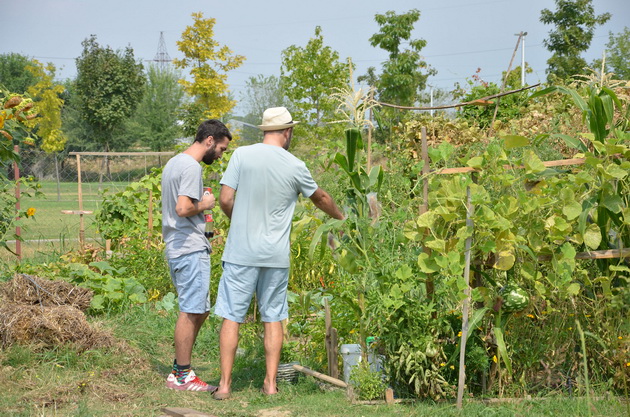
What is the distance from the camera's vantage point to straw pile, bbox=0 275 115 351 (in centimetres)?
434

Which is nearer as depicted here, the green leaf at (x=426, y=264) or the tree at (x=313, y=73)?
the green leaf at (x=426, y=264)

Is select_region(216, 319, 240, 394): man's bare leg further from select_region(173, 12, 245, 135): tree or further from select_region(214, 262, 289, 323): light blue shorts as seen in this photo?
select_region(173, 12, 245, 135): tree

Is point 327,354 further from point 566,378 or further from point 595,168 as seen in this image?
point 595,168

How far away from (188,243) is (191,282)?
10.0 inches

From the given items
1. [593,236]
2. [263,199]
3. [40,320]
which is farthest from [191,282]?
[593,236]

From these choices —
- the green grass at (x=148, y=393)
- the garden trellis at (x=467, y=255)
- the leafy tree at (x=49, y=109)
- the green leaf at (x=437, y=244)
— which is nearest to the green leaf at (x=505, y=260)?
the garden trellis at (x=467, y=255)

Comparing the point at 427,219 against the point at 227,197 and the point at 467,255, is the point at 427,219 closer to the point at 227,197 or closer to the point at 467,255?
the point at 467,255

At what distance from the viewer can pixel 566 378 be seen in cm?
368

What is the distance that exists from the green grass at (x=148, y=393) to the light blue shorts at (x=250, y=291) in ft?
1.64

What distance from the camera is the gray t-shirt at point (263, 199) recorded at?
12.8ft

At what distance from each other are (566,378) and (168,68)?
5170cm

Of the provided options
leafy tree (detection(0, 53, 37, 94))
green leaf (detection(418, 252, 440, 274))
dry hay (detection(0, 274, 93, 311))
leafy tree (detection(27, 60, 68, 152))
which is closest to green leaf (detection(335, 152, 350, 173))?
green leaf (detection(418, 252, 440, 274))

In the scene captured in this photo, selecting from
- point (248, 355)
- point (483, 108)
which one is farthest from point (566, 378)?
point (483, 108)

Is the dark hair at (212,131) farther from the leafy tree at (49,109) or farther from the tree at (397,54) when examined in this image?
the leafy tree at (49,109)
